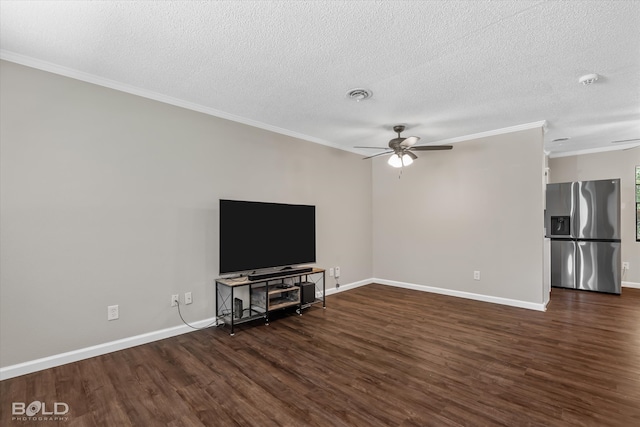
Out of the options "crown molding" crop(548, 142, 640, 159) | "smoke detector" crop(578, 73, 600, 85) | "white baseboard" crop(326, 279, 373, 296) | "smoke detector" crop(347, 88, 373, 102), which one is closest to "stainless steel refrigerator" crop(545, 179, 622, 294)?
"crown molding" crop(548, 142, 640, 159)

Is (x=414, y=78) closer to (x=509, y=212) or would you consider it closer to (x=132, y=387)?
(x=509, y=212)

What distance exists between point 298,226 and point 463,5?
298cm

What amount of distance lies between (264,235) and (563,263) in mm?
5395

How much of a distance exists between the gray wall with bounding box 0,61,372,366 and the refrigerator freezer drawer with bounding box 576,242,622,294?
5.61 meters

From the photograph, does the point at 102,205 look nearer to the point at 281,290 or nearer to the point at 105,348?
the point at 105,348

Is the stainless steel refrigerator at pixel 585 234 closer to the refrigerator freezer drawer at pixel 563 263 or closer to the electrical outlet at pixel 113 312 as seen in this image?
the refrigerator freezer drawer at pixel 563 263

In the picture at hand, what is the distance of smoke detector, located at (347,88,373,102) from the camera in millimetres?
2986

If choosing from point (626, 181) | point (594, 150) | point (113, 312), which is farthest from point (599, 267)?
point (113, 312)

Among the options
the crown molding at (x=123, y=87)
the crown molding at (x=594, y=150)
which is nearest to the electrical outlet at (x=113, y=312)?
the crown molding at (x=123, y=87)

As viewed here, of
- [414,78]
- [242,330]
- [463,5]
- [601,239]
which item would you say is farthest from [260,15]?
[601,239]

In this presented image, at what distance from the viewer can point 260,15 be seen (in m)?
1.91

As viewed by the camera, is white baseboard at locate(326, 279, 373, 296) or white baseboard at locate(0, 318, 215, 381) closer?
white baseboard at locate(0, 318, 215, 381)

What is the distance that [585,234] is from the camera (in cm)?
518

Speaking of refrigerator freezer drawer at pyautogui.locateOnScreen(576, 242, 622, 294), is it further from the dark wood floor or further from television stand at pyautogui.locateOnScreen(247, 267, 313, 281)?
television stand at pyautogui.locateOnScreen(247, 267, 313, 281)
